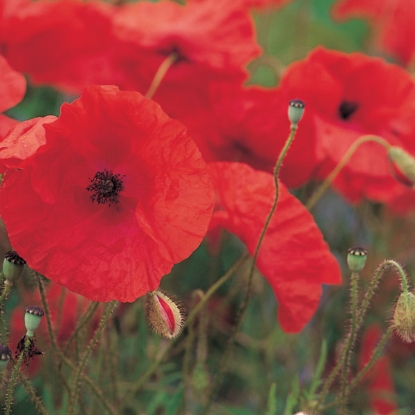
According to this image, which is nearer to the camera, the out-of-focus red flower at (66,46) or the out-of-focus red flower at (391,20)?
the out-of-focus red flower at (66,46)

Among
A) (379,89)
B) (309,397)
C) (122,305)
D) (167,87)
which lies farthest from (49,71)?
(309,397)

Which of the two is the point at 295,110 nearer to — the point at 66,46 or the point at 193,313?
the point at 193,313

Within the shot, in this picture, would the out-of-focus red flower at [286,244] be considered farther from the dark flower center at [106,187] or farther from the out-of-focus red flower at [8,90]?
the out-of-focus red flower at [8,90]

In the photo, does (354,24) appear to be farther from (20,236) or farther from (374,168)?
(20,236)

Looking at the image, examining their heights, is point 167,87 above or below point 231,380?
above

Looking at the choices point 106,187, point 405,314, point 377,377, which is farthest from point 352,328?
point 377,377

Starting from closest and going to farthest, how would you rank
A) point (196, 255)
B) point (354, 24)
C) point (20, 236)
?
1. point (20, 236)
2. point (196, 255)
3. point (354, 24)

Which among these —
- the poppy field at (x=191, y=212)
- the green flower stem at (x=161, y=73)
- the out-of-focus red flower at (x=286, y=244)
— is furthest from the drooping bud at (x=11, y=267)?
the green flower stem at (x=161, y=73)
